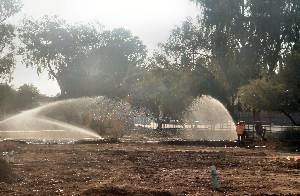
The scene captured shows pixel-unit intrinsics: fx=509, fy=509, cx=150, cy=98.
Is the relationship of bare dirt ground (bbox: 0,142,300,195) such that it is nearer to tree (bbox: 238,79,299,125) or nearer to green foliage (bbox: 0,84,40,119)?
tree (bbox: 238,79,299,125)

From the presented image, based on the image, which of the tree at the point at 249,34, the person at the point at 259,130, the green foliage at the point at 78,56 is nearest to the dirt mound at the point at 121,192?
the person at the point at 259,130

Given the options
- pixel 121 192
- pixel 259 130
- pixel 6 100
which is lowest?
pixel 121 192

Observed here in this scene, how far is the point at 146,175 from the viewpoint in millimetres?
16703

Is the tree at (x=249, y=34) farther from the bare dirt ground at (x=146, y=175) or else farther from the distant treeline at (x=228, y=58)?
the bare dirt ground at (x=146, y=175)

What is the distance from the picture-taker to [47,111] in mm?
57750

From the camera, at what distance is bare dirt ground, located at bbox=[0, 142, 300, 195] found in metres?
13.2

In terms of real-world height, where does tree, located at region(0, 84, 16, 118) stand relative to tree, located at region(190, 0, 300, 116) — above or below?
below

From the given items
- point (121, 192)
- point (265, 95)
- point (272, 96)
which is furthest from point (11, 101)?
point (121, 192)

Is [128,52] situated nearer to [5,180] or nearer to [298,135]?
[298,135]

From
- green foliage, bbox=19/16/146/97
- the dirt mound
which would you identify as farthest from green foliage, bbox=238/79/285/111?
green foliage, bbox=19/16/146/97

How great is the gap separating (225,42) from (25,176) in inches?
1430

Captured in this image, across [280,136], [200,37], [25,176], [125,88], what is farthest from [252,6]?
[125,88]

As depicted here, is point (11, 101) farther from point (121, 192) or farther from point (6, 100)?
point (121, 192)

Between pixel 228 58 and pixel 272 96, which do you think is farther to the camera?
pixel 228 58
